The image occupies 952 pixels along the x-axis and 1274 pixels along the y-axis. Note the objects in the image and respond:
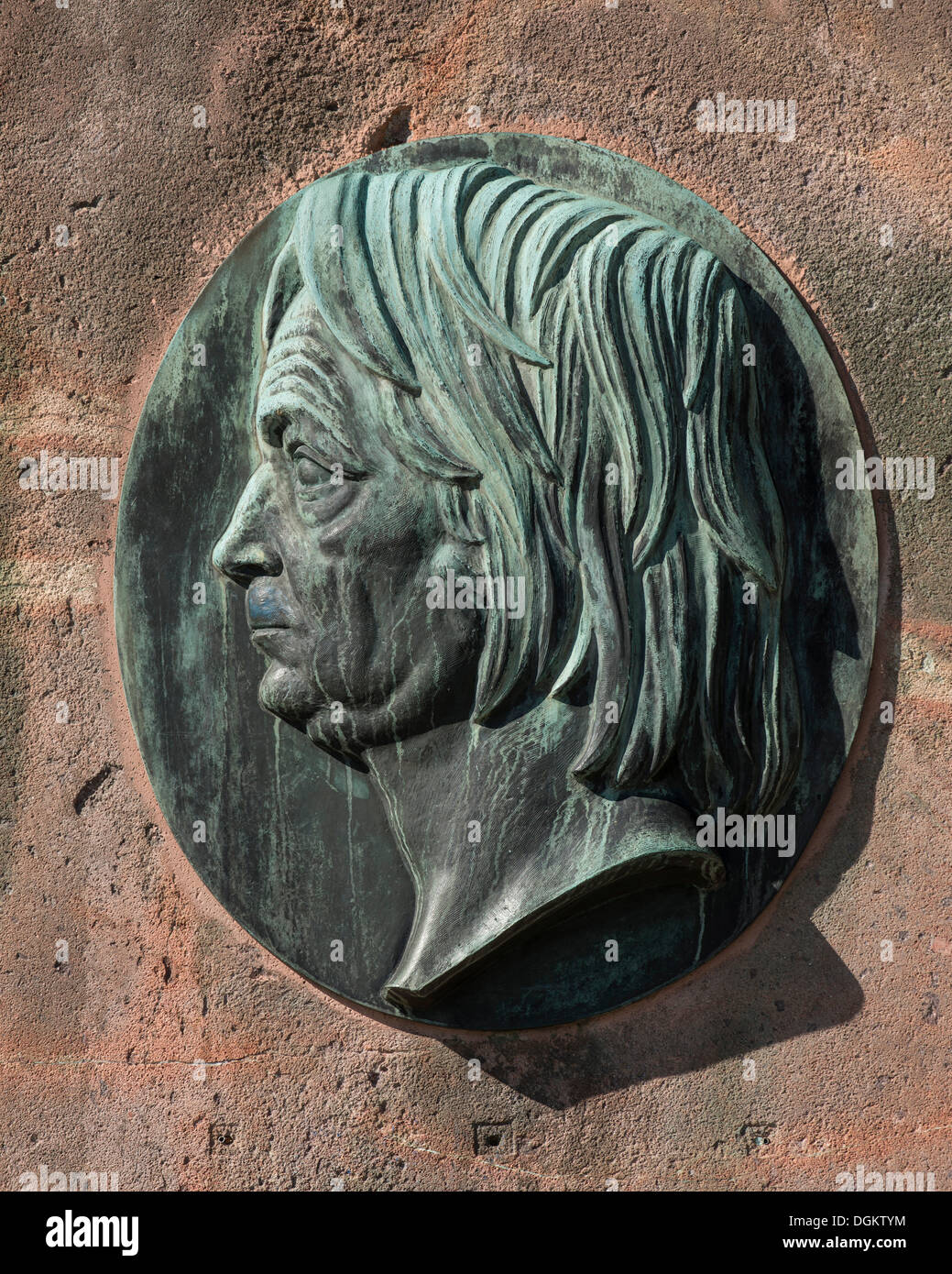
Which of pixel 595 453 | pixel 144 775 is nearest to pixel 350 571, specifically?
pixel 595 453

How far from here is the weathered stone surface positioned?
3.25 m

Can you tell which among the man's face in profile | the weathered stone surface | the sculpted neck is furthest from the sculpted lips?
the weathered stone surface

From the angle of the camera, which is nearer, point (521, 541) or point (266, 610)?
point (521, 541)

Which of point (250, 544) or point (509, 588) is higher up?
point (250, 544)

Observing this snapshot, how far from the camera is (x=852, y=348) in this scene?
328 centimetres

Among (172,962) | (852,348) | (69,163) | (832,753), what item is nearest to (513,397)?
(852,348)

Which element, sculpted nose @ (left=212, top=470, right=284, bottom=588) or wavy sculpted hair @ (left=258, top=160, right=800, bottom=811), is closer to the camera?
wavy sculpted hair @ (left=258, top=160, right=800, bottom=811)

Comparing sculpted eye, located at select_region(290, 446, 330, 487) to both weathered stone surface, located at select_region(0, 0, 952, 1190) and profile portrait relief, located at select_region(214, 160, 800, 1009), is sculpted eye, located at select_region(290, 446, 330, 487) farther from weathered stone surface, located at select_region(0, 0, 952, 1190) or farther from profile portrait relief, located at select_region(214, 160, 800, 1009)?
weathered stone surface, located at select_region(0, 0, 952, 1190)

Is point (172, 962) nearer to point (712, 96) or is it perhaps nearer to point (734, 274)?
point (734, 274)

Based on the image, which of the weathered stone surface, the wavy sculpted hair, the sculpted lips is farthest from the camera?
the weathered stone surface

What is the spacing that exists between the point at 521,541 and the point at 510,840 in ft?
2.15

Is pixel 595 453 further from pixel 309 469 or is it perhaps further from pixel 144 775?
pixel 144 775

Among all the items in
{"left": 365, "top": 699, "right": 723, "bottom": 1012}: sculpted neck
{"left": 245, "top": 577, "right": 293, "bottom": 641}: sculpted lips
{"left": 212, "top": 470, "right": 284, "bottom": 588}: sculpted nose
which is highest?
{"left": 212, "top": 470, "right": 284, "bottom": 588}: sculpted nose

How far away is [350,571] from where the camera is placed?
10.1 feet
